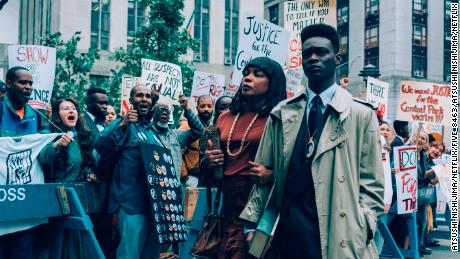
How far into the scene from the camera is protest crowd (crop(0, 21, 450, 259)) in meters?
3.44

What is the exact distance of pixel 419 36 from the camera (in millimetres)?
49500

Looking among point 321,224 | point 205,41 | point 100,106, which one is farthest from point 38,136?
point 205,41

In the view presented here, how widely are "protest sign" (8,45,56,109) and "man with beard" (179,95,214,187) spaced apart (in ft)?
6.50

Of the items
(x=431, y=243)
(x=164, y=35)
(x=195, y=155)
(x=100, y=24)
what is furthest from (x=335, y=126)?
(x=100, y=24)

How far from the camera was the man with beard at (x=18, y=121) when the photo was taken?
542cm

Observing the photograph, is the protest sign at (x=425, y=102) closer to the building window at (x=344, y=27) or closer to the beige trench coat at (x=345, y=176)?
the beige trench coat at (x=345, y=176)

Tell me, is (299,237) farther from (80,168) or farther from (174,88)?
(174,88)

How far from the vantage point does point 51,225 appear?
5.71 meters

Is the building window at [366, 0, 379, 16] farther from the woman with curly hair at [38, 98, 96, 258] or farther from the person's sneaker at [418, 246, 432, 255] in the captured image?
the woman with curly hair at [38, 98, 96, 258]

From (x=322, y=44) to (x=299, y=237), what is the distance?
3.70ft

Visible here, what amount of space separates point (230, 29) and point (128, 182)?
39628mm

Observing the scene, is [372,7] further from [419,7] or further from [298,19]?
[298,19]

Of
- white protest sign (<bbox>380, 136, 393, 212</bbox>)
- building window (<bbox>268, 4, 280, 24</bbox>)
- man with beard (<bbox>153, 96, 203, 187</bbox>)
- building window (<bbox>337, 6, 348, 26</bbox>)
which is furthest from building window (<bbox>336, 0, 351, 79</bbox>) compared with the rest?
man with beard (<bbox>153, 96, 203, 187</bbox>)

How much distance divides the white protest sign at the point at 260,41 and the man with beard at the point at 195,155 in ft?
2.60
